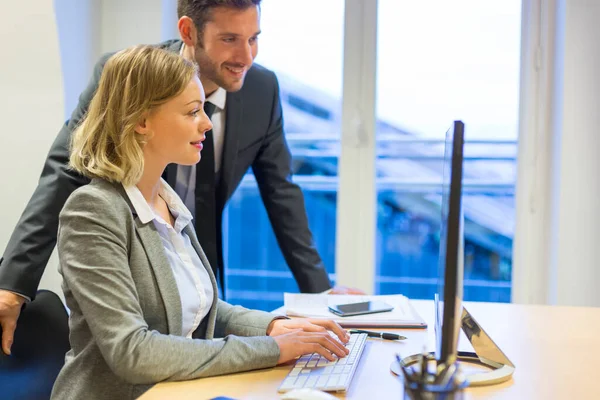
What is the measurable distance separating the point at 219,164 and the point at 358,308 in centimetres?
69

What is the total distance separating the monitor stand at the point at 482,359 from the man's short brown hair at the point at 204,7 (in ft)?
3.46

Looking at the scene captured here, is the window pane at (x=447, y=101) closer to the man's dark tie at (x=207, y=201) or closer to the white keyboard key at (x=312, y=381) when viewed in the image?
the man's dark tie at (x=207, y=201)

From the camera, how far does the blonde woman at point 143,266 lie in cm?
124

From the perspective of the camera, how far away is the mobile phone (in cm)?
174

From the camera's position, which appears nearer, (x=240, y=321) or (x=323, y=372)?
(x=323, y=372)

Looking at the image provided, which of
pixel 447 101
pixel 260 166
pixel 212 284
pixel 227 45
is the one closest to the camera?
pixel 212 284

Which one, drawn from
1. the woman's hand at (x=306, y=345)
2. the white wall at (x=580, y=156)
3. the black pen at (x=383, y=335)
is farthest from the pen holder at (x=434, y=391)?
the white wall at (x=580, y=156)

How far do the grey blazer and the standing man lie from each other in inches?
15.9

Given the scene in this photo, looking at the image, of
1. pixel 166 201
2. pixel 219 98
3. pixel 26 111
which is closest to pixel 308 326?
pixel 166 201

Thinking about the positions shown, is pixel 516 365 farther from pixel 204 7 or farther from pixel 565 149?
pixel 565 149

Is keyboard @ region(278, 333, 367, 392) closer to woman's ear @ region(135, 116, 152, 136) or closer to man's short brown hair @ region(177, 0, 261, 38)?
woman's ear @ region(135, 116, 152, 136)

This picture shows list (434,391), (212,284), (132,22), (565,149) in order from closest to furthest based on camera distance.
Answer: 1. (434,391)
2. (212,284)
3. (565,149)
4. (132,22)

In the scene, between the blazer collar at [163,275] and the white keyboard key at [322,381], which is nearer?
the white keyboard key at [322,381]

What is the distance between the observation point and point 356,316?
1726 mm
